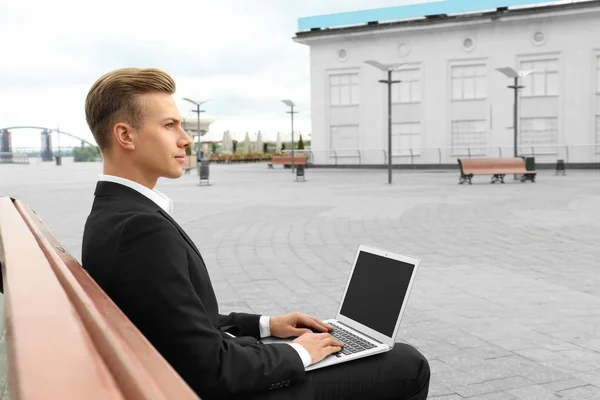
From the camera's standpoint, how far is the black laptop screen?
267 cm

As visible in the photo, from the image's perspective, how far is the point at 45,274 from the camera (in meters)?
1.77

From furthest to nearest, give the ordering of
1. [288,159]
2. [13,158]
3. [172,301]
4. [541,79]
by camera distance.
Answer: [13,158]
[288,159]
[541,79]
[172,301]

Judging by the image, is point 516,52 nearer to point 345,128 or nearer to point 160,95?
point 345,128

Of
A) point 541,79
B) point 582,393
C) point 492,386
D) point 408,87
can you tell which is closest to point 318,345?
point 492,386

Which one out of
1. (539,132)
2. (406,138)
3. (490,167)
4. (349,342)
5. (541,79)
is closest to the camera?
(349,342)

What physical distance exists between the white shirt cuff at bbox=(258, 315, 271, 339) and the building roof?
4381 cm

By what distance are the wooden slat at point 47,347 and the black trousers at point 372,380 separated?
91 cm

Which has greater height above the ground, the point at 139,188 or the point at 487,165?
the point at 139,188

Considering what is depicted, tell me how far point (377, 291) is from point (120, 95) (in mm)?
1299

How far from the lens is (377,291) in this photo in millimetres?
2824

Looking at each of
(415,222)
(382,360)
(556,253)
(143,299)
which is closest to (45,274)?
(143,299)

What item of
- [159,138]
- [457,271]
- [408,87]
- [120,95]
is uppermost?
[408,87]

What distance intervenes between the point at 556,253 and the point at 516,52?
122 feet

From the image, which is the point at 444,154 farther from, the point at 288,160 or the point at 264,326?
the point at 264,326
